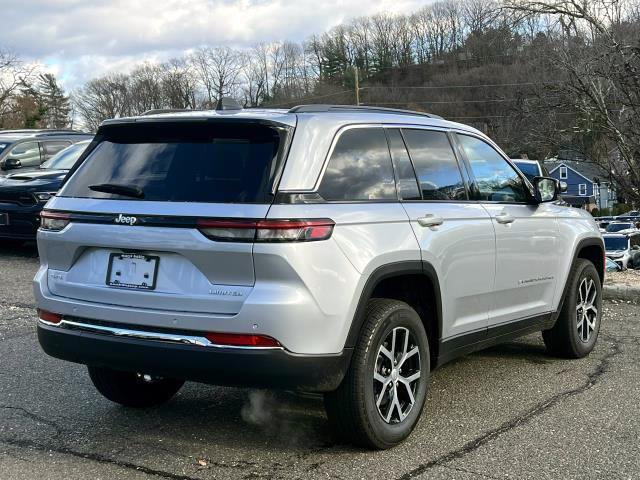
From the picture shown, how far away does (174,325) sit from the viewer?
356 cm

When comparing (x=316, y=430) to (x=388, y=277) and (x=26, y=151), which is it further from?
(x=26, y=151)

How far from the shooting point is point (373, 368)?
3.82 metres

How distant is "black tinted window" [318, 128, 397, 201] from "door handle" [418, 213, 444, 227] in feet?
0.69

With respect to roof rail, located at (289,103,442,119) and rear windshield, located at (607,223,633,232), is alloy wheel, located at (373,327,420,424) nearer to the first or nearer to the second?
roof rail, located at (289,103,442,119)

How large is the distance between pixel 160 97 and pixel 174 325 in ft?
205

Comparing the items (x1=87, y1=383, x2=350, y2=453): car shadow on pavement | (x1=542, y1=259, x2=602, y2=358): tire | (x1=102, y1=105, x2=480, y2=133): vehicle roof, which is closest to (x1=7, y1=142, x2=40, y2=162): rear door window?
(x1=87, y1=383, x2=350, y2=453): car shadow on pavement

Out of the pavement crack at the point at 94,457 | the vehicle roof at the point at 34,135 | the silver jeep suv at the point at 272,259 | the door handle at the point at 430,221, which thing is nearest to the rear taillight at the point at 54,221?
the silver jeep suv at the point at 272,259

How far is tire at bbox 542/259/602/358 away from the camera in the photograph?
5770mm

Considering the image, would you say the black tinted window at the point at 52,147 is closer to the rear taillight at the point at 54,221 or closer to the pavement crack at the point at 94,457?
the rear taillight at the point at 54,221

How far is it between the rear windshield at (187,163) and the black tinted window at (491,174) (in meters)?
1.79

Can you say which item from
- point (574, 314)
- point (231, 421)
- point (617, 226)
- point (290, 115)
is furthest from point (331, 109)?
point (617, 226)

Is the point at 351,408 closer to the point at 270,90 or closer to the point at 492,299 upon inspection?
the point at 492,299

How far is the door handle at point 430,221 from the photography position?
4.21 meters

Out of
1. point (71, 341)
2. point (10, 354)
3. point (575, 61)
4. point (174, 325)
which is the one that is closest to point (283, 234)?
point (174, 325)
